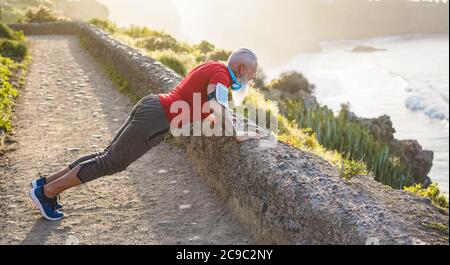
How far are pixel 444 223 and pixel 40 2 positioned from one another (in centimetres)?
5566

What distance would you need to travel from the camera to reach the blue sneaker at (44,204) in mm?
5242

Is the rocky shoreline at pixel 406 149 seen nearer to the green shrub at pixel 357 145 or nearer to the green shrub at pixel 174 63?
the green shrub at pixel 357 145

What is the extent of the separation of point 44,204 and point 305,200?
2639mm

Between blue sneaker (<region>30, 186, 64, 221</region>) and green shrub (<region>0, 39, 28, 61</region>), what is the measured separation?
39.9ft

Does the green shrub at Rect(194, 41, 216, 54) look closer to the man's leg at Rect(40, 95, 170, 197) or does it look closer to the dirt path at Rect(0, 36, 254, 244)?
the dirt path at Rect(0, 36, 254, 244)

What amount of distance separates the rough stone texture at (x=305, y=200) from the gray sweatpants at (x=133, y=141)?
0.83 meters

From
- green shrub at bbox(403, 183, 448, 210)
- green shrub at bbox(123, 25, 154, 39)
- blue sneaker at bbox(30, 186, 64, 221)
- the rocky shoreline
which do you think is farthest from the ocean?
blue sneaker at bbox(30, 186, 64, 221)

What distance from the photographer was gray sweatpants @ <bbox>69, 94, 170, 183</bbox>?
5133 millimetres

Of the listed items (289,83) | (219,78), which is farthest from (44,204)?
(289,83)

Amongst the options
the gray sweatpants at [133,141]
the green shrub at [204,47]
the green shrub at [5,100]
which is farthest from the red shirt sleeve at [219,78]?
the green shrub at [204,47]

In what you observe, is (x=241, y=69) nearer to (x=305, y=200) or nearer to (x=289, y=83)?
(x=305, y=200)

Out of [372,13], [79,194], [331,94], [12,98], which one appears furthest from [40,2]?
[372,13]
